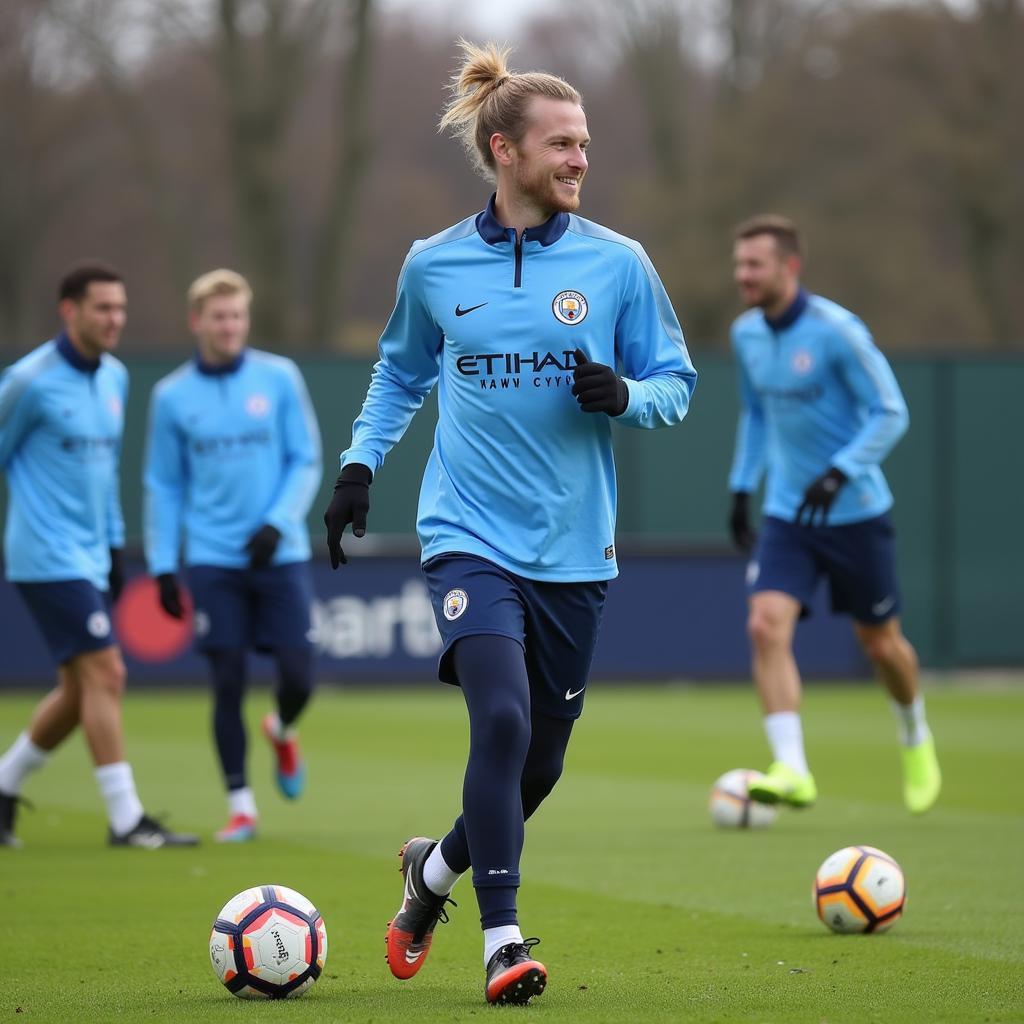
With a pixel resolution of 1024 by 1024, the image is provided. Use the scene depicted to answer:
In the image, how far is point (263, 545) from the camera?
9.45m

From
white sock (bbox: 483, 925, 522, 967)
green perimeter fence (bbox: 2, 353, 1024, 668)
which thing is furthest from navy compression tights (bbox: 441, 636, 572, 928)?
green perimeter fence (bbox: 2, 353, 1024, 668)

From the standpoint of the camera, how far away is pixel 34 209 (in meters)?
37.2

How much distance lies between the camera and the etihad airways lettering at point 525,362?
5.56 metres

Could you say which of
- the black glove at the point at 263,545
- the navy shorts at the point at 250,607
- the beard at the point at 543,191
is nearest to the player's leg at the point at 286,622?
the navy shorts at the point at 250,607

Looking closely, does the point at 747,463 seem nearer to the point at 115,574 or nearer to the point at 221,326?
the point at 221,326

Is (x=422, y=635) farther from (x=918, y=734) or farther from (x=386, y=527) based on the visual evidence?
(x=918, y=734)

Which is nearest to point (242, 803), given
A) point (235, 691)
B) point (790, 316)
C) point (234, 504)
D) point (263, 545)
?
point (235, 691)

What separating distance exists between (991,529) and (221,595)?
12.9 meters

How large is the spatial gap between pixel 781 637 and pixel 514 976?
4.50m

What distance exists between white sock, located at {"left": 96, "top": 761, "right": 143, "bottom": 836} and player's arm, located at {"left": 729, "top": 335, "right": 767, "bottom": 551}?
3307mm

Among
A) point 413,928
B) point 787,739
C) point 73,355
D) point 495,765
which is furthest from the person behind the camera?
point 787,739

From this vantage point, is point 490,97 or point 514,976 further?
point 490,97

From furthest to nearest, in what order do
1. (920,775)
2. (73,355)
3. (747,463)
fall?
(747,463)
(920,775)
(73,355)

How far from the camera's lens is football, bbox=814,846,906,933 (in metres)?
6.45
